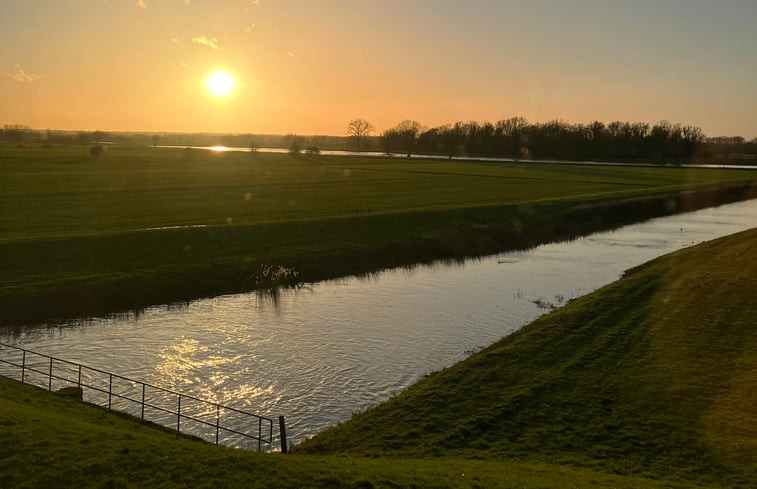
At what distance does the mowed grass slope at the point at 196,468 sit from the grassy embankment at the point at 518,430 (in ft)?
0.16

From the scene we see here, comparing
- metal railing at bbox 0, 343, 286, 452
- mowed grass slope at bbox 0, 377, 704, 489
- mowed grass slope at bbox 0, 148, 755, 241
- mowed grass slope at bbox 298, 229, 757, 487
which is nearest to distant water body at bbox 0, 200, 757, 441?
metal railing at bbox 0, 343, 286, 452

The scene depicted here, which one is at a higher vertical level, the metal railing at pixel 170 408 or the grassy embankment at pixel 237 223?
the grassy embankment at pixel 237 223

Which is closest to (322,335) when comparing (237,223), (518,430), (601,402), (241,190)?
(518,430)

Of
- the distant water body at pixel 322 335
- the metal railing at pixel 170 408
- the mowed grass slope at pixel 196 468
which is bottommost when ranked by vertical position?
the metal railing at pixel 170 408

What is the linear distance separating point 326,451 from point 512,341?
1284 cm

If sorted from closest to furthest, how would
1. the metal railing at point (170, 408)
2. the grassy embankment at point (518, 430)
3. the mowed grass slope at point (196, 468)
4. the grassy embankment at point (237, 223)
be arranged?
the mowed grass slope at point (196, 468)
the grassy embankment at point (518, 430)
the metal railing at point (170, 408)
the grassy embankment at point (237, 223)

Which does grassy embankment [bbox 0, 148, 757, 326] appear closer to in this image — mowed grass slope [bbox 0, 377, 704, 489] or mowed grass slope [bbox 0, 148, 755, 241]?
mowed grass slope [bbox 0, 148, 755, 241]

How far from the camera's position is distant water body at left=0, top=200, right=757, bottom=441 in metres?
24.1

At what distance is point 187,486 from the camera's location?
44.9ft

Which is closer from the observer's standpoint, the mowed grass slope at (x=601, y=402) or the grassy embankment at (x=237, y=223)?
the mowed grass slope at (x=601, y=402)

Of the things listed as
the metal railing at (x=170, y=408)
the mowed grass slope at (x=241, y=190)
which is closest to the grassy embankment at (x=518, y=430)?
the metal railing at (x=170, y=408)

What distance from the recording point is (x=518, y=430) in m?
19.0

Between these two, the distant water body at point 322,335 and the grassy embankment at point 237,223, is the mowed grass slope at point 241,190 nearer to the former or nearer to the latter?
the grassy embankment at point 237,223

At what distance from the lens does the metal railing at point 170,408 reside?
19891 millimetres
